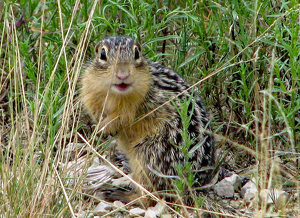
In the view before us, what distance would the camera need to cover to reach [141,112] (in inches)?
197

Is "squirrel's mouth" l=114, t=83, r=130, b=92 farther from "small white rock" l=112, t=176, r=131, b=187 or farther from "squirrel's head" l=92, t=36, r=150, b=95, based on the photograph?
"small white rock" l=112, t=176, r=131, b=187

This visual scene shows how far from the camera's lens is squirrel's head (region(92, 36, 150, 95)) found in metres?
4.55

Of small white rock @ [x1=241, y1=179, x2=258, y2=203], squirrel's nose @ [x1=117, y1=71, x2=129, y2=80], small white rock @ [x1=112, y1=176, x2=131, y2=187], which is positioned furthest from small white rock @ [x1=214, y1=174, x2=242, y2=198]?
squirrel's nose @ [x1=117, y1=71, x2=129, y2=80]

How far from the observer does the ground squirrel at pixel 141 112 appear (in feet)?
15.4

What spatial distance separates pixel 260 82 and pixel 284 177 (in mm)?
1057

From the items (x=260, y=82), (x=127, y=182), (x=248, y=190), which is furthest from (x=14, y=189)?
(x=260, y=82)

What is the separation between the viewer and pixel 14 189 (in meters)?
3.92

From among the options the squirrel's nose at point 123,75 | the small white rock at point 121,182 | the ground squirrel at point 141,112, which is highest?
the squirrel's nose at point 123,75

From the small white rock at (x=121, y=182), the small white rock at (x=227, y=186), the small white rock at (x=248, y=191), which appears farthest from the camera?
the small white rock at (x=121, y=182)

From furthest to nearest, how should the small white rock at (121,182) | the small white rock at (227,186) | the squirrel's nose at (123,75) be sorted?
the small white rock at (121,182) → the small white rock at (227,186) → the squirrel's nose at (123,75)

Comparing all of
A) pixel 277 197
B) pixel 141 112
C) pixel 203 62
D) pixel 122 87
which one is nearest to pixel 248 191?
pixel 277 197

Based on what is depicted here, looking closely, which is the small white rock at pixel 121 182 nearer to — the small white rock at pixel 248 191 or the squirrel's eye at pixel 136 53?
the small white rock at pixel 248 191

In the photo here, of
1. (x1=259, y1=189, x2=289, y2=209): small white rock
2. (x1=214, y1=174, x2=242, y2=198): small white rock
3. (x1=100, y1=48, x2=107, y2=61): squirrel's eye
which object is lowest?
(x1=214, y1=174, x2=242, y2=198): small white rock

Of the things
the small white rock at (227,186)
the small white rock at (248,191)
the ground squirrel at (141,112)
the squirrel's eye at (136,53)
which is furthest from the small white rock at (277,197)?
the squirrel's eye at (136,53)
